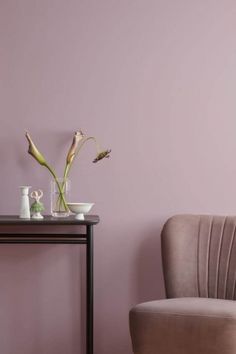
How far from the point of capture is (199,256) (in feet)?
9.73

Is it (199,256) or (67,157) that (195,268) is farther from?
(67,157)

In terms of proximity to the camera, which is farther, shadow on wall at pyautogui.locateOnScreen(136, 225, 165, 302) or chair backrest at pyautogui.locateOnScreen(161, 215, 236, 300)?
shadow on wall at pyautogui.locateOnScreen(136, 225, 165, 302)

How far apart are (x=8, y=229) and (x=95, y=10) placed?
130 cm

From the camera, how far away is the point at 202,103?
125 inches

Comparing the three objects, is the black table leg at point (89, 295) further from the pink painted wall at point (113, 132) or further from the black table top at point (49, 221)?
the pink painted wall at point (113, 132)

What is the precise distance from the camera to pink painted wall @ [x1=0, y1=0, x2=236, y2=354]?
3182 mm

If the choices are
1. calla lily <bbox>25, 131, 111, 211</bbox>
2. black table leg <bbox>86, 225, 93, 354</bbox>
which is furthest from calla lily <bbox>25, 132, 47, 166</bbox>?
black table leg <bbox>86, 225, 93, 354</bbox>

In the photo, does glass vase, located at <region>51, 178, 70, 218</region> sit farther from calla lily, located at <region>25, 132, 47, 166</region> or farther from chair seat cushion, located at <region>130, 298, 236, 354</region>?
chair seat cushion, located at <region>130, 298, 236, 354</region>

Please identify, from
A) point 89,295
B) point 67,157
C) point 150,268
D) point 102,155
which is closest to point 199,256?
point 150,268

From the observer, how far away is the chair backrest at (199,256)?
291cm

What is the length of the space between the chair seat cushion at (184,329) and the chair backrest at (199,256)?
0.38m

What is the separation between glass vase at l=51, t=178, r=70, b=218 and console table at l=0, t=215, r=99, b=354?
0.05 m

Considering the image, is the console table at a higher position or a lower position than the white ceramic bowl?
lower

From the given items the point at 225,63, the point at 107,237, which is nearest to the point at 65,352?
the point at 107,237
